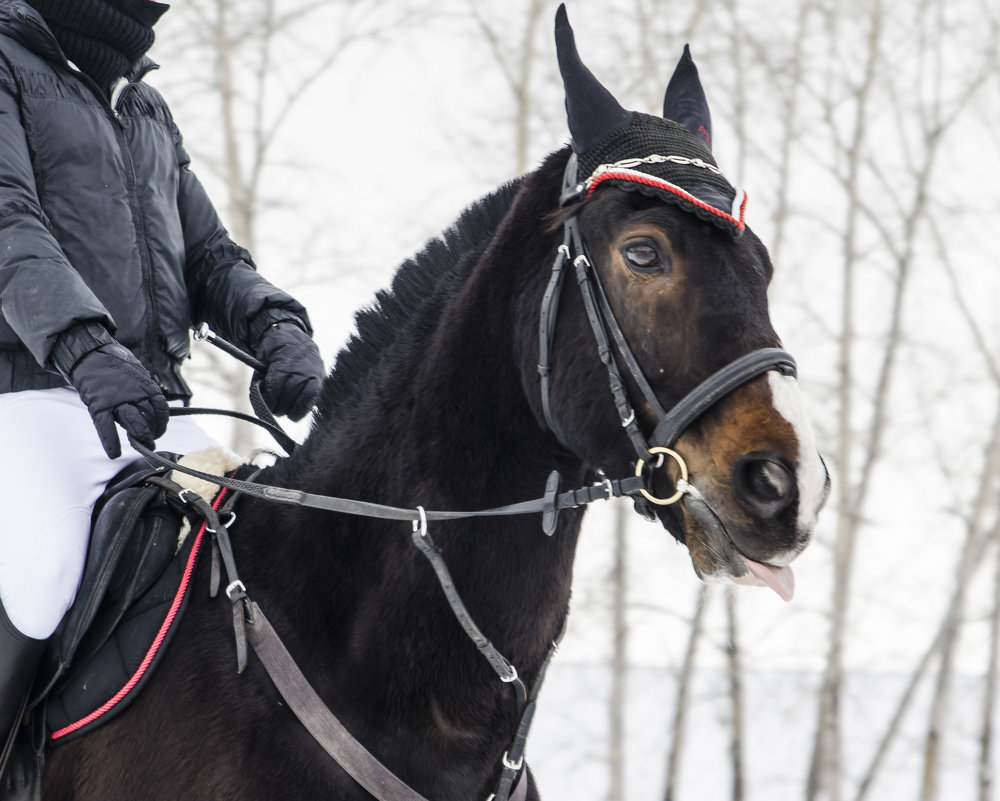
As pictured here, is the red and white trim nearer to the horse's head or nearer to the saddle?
the horse's head

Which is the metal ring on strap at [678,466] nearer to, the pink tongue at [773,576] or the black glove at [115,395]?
the pink tongue at [773,576]

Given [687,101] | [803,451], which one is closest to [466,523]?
[803,451]

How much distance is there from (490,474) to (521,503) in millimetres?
137

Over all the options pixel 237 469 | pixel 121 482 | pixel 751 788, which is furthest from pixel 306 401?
pixel 751 788

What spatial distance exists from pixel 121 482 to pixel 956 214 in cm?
1263

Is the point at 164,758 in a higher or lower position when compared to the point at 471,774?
lower

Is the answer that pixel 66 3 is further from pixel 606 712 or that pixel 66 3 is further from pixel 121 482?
pixel 606 712

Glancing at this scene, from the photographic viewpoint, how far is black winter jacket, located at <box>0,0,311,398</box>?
99.1 inches

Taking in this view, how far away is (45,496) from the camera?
8.39ft

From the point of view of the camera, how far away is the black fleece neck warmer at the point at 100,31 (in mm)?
2922

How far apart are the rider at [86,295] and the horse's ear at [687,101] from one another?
128 centimetres

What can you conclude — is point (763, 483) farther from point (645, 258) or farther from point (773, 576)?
point (645, 258)

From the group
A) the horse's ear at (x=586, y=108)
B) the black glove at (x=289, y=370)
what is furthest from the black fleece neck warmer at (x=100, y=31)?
the horse's ear at (x=586, y=108)

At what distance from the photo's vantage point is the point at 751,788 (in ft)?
42.6
